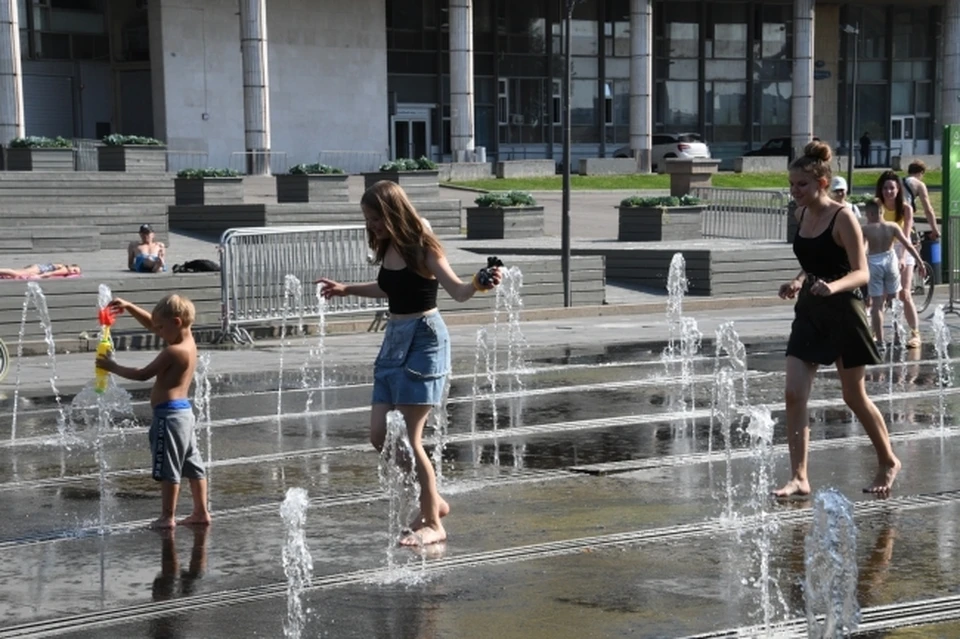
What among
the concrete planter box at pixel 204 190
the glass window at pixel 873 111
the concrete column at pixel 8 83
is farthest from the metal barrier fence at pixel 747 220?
the glass window at pixel 873 111

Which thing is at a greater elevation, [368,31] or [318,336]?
[368,31]

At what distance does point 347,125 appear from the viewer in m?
58.8

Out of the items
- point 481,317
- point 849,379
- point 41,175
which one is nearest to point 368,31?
point 41,175

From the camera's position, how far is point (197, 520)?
8.69m

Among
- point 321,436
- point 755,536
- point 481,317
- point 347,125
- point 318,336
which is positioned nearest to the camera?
point 755,536

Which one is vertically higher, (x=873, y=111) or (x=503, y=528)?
(x=873, y=111)

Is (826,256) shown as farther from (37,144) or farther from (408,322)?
(37,144)

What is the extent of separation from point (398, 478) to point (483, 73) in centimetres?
5799

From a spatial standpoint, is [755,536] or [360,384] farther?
[360,384]

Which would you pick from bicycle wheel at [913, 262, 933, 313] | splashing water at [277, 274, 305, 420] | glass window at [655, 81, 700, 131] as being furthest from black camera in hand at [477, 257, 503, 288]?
glass window at [655, 81, 700, 131]

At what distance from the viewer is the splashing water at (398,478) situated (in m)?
7.95

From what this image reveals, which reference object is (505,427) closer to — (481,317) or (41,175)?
(481,317)

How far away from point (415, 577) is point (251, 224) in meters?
24.4

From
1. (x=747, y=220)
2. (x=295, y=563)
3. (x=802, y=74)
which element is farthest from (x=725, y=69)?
(x=295, y=563)
